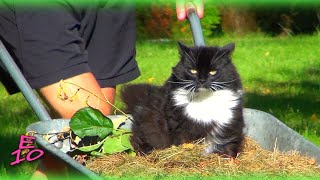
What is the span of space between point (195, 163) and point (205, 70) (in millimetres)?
441

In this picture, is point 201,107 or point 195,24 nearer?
point 201,107

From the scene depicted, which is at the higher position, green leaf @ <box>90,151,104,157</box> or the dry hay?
the dry hay

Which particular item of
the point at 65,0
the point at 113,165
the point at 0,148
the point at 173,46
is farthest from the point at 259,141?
the point at 173,46

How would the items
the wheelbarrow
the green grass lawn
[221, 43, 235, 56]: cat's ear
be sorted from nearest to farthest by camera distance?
the wheelbarrow < [221, 43, 235, 56]: cat's ear < the green grass lawn

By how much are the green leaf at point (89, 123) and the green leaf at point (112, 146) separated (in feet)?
0.31

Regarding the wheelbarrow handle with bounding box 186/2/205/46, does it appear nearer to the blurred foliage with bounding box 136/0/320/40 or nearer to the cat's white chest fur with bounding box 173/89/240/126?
the cat's white chest fur with bounding box 173/89/240/126

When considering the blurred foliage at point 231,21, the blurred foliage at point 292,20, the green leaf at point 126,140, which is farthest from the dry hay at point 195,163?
the blurred foliage at point 292,20

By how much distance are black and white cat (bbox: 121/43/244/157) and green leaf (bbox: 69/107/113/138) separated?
0.83ft

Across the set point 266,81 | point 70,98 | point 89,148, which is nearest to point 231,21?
point 266,81

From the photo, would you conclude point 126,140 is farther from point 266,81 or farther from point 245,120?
point 266,81

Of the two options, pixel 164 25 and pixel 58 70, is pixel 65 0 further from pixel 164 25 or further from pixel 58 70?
pixel 164 25

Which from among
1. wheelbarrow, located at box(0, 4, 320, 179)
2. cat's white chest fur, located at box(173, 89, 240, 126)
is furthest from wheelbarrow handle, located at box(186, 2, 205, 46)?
cat's white chest fur, located at box(173, 89, 240, 126)

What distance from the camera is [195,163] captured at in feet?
8.26

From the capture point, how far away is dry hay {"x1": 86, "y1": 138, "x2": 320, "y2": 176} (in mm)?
2438
